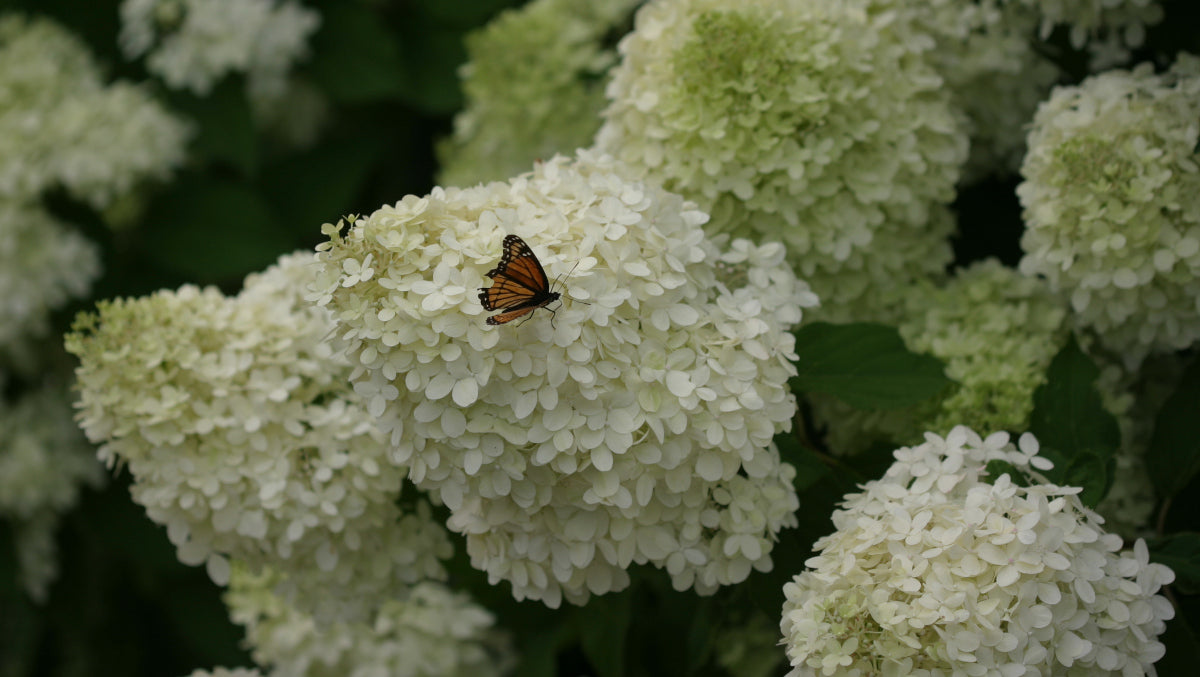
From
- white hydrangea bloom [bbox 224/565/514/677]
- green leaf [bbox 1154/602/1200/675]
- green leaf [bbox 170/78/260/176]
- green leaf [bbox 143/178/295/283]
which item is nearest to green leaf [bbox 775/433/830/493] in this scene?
green leaf [bbox 1154/602/1200/675]

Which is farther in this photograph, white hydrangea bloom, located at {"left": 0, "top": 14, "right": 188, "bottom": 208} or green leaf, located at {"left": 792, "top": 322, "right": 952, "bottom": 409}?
white hydrangea bloom, located at {"left": 0, "top": 14, "right": 188, "bottom": 208}

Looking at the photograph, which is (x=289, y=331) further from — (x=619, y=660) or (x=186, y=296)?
(x=619, y=660)

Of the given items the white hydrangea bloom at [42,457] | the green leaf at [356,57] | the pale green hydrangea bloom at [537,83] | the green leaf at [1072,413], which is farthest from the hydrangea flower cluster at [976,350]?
the white hydrangea bloom at [42,457]

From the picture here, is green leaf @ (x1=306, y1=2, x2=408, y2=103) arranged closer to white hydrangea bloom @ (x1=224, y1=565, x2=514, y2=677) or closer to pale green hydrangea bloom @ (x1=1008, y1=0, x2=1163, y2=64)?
white hydrangea bloom @ (x1=224, y1=565, x2=514, y2=677)

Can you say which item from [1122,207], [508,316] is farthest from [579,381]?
[1122,207]

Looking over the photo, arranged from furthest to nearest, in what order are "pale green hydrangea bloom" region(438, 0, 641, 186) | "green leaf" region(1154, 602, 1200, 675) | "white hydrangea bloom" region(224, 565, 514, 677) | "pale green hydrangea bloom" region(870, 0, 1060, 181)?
"pale green hydrangea bloom" region(438, 0, 641, 186), "white hydrangea bloom" region(224, 565, 514, 677), "pale green hydrangea bloom" region(870, 0, 1060, 181), "green leaf" region(1154, 602, 1200, 675)

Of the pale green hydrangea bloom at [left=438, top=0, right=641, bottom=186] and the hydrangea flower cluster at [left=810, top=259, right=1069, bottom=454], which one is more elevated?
the pale green hydrangea bloom at [left=438, top=0, right=641, bottom=186]

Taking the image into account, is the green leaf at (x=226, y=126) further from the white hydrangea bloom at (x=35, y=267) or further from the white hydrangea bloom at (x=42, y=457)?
the white hydrangea bloom at (x=42, y=457)
